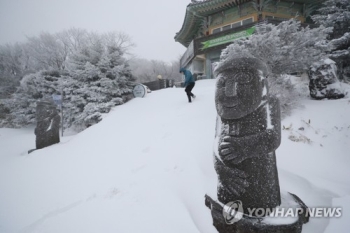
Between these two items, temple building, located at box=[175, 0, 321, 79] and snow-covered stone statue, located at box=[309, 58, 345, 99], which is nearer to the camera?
snow-covered stone statue, located at box=[309, 58, 345, 99]

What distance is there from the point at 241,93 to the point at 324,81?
5.19 m

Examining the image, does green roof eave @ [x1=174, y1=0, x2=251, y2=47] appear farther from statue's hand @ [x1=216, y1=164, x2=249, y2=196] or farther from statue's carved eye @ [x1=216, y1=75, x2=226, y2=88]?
statue's hand @ [x1=216, y1=164, x2=249, y2=196]

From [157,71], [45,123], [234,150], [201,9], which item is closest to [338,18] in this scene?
[201,9]

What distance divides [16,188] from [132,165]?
2.86 metres

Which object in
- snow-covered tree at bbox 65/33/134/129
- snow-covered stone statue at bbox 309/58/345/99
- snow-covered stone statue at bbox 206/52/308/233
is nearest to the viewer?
snow-covered stone statue at bbox 206/52/308/233

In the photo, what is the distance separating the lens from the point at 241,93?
70.1 inches

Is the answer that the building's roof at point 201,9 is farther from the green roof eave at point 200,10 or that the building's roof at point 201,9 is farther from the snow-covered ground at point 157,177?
the snow-covered ground at point 157,177

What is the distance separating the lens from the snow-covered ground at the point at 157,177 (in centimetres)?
231

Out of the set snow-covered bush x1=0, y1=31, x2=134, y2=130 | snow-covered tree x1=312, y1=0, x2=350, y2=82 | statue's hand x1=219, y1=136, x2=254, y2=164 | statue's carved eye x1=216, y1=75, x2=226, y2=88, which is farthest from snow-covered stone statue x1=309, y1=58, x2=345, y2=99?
snow-covered bush x1=0, y1=31, x2=134, y2=130

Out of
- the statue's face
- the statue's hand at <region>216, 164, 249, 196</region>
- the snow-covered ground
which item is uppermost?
the statue's face

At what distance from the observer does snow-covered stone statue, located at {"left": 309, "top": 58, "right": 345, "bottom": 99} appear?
505 centimetres

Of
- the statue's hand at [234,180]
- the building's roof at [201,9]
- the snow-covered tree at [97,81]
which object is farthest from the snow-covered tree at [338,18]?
the snow-covered tree at [97,81]

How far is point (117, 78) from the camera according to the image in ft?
31.0

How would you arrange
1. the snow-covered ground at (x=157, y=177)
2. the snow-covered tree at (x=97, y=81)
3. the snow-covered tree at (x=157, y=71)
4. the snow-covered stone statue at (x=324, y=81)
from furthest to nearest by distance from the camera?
the snow-covered tree at (x=157, y=71) → the snow-covered tree at (x=97, y=81) → the snow-covered stone statue at (x=324, y=81) → the snow-covered ground at (x=157, y=177)
